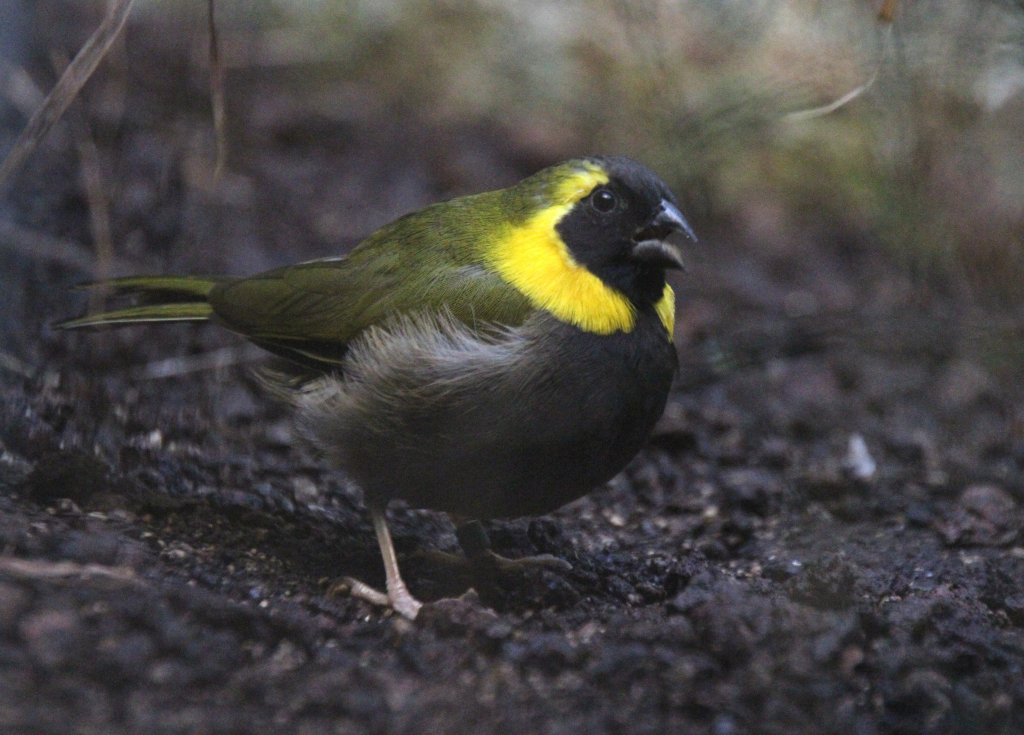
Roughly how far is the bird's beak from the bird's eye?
0.10 metres

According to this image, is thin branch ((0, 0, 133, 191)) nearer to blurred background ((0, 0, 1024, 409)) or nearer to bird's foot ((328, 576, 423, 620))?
blurred background ((0, 0, 1024, 409))

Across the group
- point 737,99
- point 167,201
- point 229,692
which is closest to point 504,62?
point 737,99

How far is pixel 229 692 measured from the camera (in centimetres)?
249

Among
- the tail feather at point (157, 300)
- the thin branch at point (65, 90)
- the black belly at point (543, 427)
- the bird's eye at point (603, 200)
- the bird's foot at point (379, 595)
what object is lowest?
the bird's foot at point (379, 595)

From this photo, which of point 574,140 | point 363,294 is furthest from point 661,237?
point 574,140

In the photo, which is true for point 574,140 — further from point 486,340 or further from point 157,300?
point 486,340

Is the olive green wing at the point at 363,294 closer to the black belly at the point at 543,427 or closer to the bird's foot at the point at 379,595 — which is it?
Result: the black belly at the point at 543,427

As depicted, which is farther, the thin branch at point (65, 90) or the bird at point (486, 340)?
the bird at point (486, 340)

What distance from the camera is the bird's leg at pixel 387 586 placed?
3.31 m

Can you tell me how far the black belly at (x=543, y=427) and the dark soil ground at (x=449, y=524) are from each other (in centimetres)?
33

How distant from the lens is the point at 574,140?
7.06 m

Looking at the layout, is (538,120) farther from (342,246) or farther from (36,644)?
(36,644)

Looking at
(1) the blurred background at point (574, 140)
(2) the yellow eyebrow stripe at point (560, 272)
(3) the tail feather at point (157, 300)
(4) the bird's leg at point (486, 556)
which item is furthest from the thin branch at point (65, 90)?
(4) the bird's leg at point (486, 556)

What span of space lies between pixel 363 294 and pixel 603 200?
722 mm
